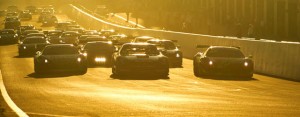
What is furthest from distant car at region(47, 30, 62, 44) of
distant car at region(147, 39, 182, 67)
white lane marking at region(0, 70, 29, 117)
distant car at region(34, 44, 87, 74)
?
white lane marking at region(0, 70, 29, 117)

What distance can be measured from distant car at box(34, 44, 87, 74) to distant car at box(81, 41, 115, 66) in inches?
208

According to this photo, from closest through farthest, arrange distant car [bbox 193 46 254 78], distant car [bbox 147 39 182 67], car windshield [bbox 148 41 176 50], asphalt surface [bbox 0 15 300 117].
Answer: asphalt surface [bbox 0 15 300 117] → distant car [bbox 193 46 254 78] → distant car [bbox 147 39 182 67] → car windshield [bbox 148 41 176 50]

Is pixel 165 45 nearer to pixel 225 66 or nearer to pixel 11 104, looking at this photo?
pixel 225 66

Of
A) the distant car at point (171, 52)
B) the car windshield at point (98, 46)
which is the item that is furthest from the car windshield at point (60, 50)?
the distant car at point (171, 52)

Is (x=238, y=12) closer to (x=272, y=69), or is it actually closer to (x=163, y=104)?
(x=272, y=69)

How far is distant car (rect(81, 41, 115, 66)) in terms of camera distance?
3419 centimetres

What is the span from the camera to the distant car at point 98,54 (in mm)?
34188

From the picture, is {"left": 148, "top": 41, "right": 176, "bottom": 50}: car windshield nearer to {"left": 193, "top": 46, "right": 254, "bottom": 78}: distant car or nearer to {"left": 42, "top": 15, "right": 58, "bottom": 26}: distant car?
{"left": 193, "top": 46, "right": 254, "bottom": 78}: distant car

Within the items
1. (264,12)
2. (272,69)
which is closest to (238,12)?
(264,12)

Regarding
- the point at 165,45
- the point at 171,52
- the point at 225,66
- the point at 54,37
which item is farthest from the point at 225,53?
the point at 54,37

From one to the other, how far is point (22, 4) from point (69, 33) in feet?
424

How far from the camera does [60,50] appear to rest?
29062 millimetres

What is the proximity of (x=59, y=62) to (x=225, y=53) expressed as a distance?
622cm

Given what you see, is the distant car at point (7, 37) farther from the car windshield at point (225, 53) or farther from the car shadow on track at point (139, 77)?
the car windshield at point (225, 53)
